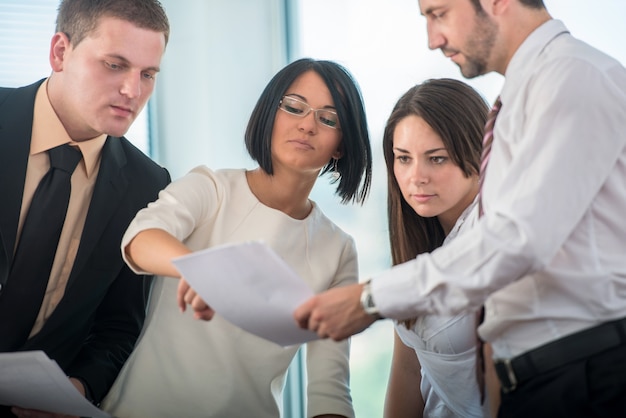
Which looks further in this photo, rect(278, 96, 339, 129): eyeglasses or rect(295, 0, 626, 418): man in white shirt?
rect(278, 96, 339, 129): eyeglasses

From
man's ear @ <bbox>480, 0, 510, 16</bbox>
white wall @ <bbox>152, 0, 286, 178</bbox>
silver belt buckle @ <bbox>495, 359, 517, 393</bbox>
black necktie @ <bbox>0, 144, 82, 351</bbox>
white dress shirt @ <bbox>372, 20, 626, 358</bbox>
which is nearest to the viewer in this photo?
white dress shirt @ <bbox>372, 20, 626, 358</bbox>

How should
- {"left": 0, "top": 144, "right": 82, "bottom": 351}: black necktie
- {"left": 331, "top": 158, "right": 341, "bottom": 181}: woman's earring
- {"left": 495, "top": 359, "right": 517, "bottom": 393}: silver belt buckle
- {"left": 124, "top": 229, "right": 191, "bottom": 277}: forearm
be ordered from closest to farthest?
{"left": 495, "top": 359, "right": 517, "bottom": 393}: silver belt buckle → {"left": 124, "top": 229, "right": 191, "bottom": 277}: forearm → {"left": 0, "top": 144, "right": 82, "bottom": 351}: black necktie → {"left": 331, "top": 158, "right": 341, "bottom": 181}: woman's earring

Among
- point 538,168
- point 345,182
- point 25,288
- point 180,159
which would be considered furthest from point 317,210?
point 180,159

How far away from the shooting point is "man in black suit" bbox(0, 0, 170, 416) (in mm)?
2100

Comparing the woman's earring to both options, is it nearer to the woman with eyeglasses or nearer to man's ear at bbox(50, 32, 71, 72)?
the woman with eyeglasses

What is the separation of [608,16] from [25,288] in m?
2.24

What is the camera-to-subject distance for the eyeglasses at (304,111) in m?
2.22

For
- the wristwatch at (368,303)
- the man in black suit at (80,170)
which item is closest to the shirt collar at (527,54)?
the wristwatch at (368,303)

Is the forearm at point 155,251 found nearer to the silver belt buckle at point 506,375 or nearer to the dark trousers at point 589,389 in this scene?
the silver belt buckle at point 506,375

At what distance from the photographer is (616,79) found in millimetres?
1495

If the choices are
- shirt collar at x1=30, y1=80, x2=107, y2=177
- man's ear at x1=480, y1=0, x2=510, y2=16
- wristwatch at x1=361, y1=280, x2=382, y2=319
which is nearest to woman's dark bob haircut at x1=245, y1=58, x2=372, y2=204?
shirt collar at x1=30, y1=80, x2=107, y2=177

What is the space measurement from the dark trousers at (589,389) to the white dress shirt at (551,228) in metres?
0.07

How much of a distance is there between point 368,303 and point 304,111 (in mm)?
831

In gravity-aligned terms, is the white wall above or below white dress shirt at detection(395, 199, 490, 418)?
above
